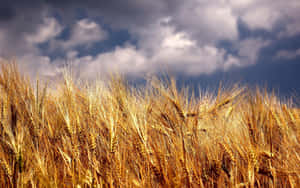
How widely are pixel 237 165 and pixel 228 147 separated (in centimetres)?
23

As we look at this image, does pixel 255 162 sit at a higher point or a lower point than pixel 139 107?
lower

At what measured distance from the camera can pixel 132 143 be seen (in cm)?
242

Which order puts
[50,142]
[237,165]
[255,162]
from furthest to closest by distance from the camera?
1. [50,142]
2. [237,165]
3. [255,162]

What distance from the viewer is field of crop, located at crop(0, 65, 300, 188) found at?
6.79 feet

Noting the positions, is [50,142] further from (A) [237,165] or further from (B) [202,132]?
(A) [237,165]

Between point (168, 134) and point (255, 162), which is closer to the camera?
point (255, 162)

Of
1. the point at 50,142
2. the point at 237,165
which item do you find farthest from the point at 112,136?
the point at 237,165

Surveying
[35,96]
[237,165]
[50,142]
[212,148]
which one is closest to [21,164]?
[50,142]

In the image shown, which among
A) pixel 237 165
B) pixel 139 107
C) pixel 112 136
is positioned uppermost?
pixel 139 107

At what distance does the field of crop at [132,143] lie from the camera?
2068 mm

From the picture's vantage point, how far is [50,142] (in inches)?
101

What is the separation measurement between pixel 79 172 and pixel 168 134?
101 centimetres

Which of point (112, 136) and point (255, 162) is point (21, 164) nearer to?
point (112, 136)

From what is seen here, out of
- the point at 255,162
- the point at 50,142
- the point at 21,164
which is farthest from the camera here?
the point at 50,142
